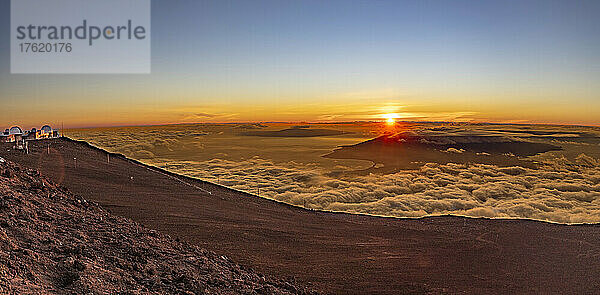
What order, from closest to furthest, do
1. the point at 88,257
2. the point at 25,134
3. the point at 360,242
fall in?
the point at 88,257 → the point at 360,242 → the point at 25,134

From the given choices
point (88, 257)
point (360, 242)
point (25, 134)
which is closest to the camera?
point (88, 257)

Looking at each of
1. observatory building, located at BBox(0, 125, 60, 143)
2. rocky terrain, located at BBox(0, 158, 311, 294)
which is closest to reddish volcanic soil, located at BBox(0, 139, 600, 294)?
rocky terrain, located at BBox(0, 158, 311, 294)

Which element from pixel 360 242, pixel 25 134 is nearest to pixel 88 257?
pixel 360 242

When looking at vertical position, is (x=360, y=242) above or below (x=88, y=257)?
below

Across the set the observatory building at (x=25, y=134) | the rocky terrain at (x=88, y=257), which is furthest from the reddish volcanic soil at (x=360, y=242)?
the observatory building at (x=25, y=134)

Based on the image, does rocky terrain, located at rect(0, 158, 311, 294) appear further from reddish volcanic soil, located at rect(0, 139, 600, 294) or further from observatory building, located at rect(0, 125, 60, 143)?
observatory building, located at rect(0, 125, 60, 143)

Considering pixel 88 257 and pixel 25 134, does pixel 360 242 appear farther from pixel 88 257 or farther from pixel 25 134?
pixel 25 134

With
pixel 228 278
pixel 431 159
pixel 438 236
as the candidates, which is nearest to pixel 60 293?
pixel 228 278

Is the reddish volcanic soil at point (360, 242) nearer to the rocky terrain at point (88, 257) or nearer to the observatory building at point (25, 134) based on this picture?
the rocky terrain at point (88, 257)
